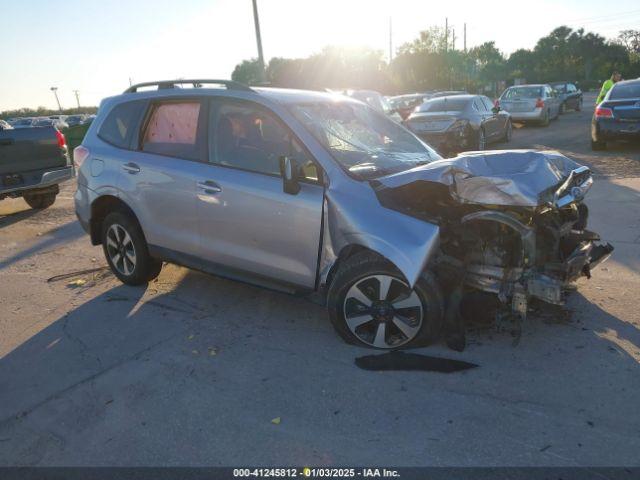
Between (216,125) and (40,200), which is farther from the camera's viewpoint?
(40,200)

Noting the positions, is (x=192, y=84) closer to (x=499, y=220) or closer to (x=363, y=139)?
(x=363, y=139)

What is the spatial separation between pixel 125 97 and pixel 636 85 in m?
11.9

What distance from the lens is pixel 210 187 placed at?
4.05m

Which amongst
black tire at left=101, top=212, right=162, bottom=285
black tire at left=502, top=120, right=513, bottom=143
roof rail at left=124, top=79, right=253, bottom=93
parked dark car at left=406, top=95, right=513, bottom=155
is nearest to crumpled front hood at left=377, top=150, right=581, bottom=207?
roof rail at left=124, top=79, right=253, bottom=93

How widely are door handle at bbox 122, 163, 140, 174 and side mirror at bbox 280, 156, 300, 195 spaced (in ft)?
5.67

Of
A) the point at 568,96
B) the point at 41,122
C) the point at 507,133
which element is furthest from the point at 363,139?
the point at 568,96

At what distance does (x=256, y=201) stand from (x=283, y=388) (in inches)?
54.6

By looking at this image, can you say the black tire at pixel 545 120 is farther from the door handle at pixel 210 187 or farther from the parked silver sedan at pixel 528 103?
the door handle at pixel 210 187

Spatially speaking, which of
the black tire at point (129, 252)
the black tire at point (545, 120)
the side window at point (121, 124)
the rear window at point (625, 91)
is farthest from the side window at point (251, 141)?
the black tire at point (545, 120)

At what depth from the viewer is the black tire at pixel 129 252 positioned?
190 inches

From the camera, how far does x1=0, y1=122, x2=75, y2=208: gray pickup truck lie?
8.10 meters

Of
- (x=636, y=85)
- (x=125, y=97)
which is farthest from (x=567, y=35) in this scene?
(x=125, y=97)

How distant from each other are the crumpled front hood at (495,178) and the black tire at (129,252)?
253cm

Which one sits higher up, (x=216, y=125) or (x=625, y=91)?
(x=216, y=125)
